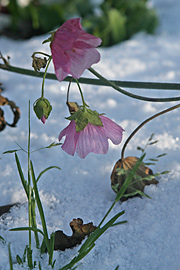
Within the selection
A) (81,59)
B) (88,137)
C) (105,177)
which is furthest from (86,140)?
(105,177)

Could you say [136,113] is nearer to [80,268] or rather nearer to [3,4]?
[80,268]

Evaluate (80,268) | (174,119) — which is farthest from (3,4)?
(80,268)

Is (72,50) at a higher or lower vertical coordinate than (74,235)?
higher

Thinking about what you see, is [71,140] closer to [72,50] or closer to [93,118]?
[93,118]

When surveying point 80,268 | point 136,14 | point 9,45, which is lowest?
point 80,268

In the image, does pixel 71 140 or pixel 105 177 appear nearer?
pixel 71 140

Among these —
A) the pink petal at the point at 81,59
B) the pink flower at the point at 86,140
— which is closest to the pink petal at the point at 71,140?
the pink flower at the point at 86,140
